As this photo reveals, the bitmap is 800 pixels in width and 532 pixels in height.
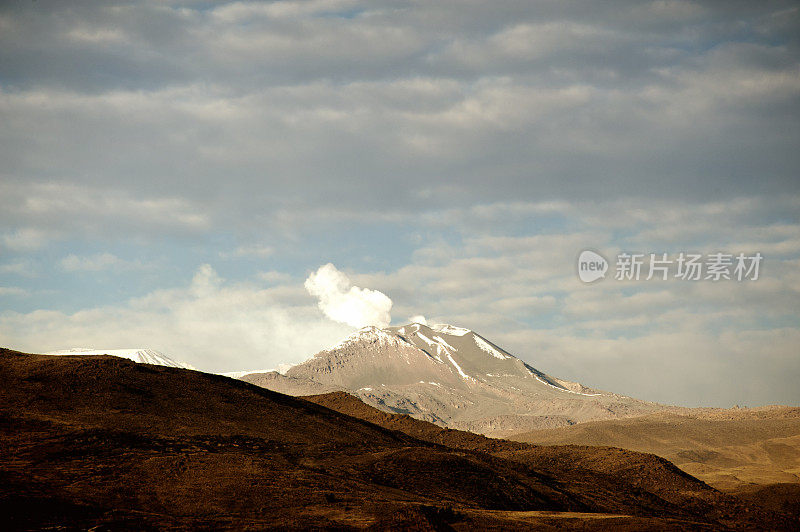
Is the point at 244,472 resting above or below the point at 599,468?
above

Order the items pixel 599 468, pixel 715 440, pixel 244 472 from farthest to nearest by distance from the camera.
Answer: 1. pixel 715 440
2. pixel 599 468
3. pixel 244 472

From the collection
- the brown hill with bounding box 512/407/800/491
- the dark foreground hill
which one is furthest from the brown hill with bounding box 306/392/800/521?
the brown hill with bounding box 512/407/800/491

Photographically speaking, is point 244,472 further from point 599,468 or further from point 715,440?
point 715,440

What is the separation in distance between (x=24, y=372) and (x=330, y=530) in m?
39.9

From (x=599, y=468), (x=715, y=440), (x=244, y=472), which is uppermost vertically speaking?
(x=715, y=440)

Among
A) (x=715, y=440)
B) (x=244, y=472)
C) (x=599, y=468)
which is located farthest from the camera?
(x=715, y=440)

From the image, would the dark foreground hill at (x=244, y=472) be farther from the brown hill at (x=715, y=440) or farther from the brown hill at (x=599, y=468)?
the brown hill at (x=715, y=440)

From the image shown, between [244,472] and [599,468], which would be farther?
[599,468]

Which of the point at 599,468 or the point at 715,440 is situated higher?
→ the point at 715,440

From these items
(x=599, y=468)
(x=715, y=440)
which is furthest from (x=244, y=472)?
(x=715, y=440)

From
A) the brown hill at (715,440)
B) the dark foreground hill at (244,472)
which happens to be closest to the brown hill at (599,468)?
the dark foreground hill at (244,472)

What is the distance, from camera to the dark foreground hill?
34.6 m

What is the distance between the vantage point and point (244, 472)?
42.4 meters

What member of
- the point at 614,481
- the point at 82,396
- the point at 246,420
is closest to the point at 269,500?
the point at 246,420
